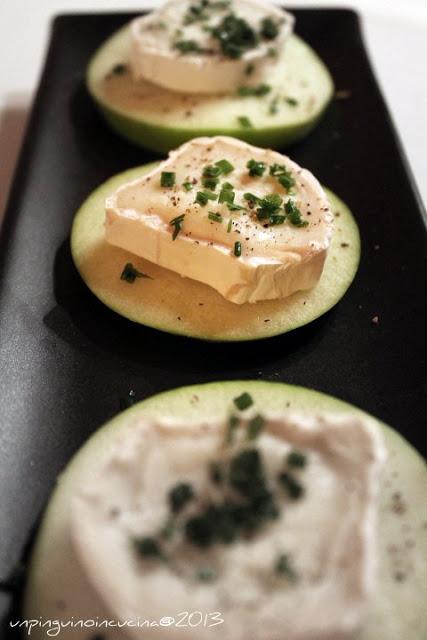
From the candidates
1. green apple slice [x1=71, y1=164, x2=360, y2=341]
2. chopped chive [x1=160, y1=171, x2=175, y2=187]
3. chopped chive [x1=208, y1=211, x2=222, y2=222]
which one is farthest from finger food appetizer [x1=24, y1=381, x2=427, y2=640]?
chopped chive [x1=160, y1=171, x2=175, y2=187]

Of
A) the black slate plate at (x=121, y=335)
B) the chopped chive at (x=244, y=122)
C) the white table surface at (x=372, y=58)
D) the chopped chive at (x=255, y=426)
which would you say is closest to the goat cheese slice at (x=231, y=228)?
the black slate plate at (x=121, y=335)

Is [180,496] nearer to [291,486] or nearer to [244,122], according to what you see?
[291,486]

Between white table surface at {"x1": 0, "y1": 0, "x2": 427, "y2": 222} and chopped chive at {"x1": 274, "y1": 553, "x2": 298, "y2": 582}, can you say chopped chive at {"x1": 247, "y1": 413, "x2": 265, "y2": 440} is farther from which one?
white table surface at {"x1": 0, "y1": 0, "x2": 427, "y2": 222}

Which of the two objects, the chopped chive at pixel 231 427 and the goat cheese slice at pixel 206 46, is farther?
the goat cheese slice at pixel 206 46

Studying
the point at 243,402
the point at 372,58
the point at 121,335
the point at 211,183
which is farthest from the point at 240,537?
the point at 372,58

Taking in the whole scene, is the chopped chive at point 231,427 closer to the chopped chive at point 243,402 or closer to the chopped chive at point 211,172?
the chopped chive at point 243,402
